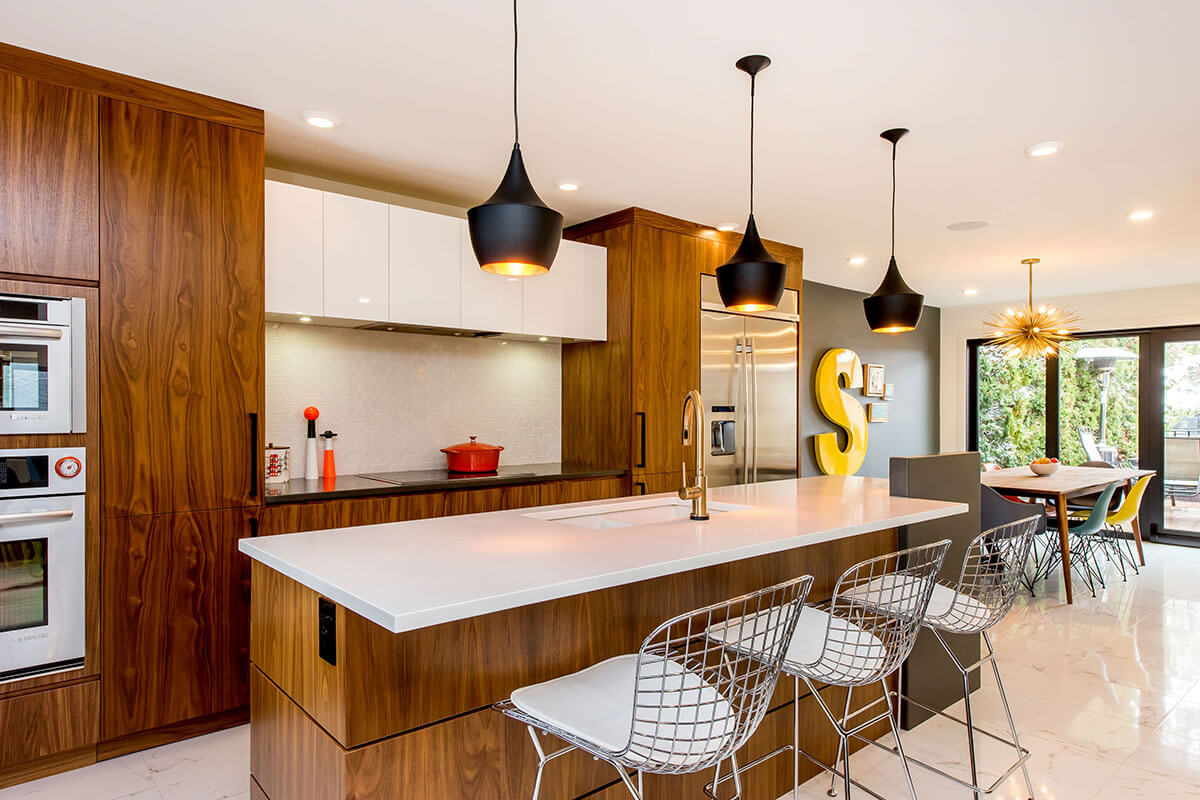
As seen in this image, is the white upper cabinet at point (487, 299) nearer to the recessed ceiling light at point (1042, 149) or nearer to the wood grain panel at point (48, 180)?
the wood grain panel at point (48, 180)

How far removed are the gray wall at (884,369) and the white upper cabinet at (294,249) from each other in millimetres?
4064

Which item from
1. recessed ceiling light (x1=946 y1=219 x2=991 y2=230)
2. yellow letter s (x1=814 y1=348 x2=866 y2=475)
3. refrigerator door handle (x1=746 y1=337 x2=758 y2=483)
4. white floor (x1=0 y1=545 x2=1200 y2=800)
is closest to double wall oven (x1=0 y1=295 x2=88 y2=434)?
white floor (x1=0 y1=545 x2=1200 y2=800)

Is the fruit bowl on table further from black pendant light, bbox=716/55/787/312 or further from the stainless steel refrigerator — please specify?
black pendant light, bbox=716/55/787/312

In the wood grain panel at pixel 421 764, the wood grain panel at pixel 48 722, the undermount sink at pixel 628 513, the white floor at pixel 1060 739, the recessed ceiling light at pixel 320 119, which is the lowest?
the white floor at pixel 1060 739

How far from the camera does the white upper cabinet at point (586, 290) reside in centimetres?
420

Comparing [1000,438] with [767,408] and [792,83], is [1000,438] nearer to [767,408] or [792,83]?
[767,408]

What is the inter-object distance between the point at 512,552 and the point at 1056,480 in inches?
201

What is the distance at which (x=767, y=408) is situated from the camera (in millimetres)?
5000

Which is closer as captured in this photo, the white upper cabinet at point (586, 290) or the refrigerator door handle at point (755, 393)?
the white upper cabinet at point (586, 290)

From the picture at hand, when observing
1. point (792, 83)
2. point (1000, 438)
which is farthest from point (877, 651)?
point (1000, 438)

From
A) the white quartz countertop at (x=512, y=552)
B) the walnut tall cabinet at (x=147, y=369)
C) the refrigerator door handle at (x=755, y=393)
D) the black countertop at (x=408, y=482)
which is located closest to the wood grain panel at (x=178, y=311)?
the walnut tall cabinet at (x=147, y=369)

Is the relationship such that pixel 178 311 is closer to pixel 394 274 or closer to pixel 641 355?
pixel 394 274

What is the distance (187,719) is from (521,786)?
67.3 inches

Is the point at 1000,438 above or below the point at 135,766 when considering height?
above
